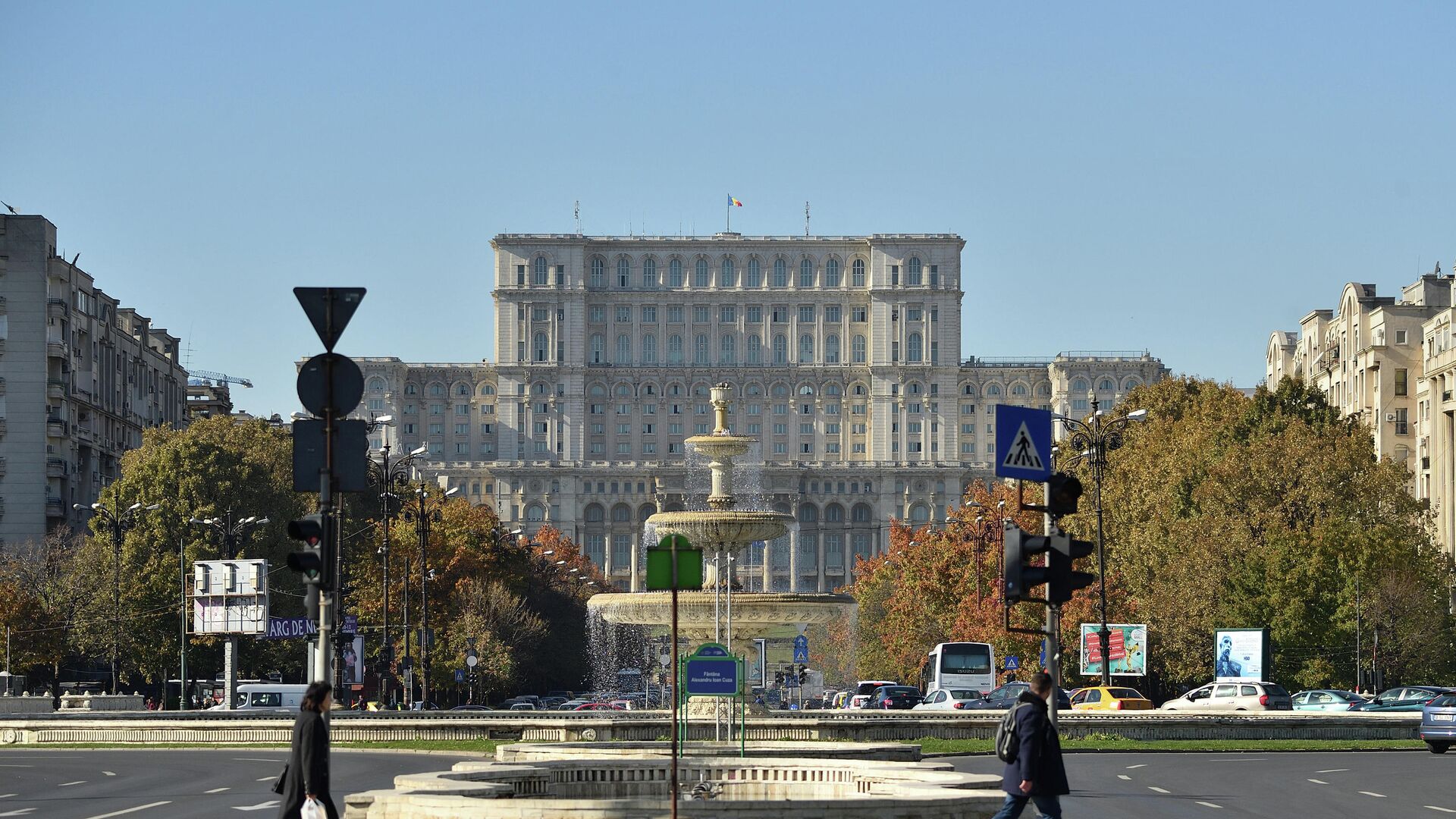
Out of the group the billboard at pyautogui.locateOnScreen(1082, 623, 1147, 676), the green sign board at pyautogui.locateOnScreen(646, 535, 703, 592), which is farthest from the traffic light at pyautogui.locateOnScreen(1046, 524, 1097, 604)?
the billboard at pyautogui.locateOnScreen(1082, 623, 1147, 676)

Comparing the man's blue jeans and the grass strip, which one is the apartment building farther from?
the man's blue jeans

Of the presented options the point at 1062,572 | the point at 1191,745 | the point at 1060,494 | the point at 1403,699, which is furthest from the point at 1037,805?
the point at 1403,699

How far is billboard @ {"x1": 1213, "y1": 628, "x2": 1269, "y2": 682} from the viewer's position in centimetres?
5597

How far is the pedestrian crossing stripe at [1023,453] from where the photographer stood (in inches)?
728

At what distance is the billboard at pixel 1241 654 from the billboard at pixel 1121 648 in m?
2.27

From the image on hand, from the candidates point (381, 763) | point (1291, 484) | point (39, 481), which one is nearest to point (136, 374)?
point (39, 481)

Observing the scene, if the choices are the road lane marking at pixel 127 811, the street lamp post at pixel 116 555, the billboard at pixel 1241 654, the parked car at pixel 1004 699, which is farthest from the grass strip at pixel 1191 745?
the street lamp post at pixel 116 555

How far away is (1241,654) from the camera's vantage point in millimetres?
56938

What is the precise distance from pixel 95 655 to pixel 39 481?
852 inches

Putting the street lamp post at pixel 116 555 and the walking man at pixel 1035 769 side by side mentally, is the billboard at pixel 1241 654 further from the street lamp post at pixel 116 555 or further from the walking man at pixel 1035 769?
the walking man at pixel 1035 769

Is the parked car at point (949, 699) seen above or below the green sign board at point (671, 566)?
below

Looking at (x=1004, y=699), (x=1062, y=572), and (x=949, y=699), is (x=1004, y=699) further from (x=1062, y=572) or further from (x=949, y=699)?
(x=1062, y=572)

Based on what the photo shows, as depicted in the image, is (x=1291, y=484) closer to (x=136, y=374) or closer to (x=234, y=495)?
(x=234, y=495)

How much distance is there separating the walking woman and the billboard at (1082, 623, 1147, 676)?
138 feet
